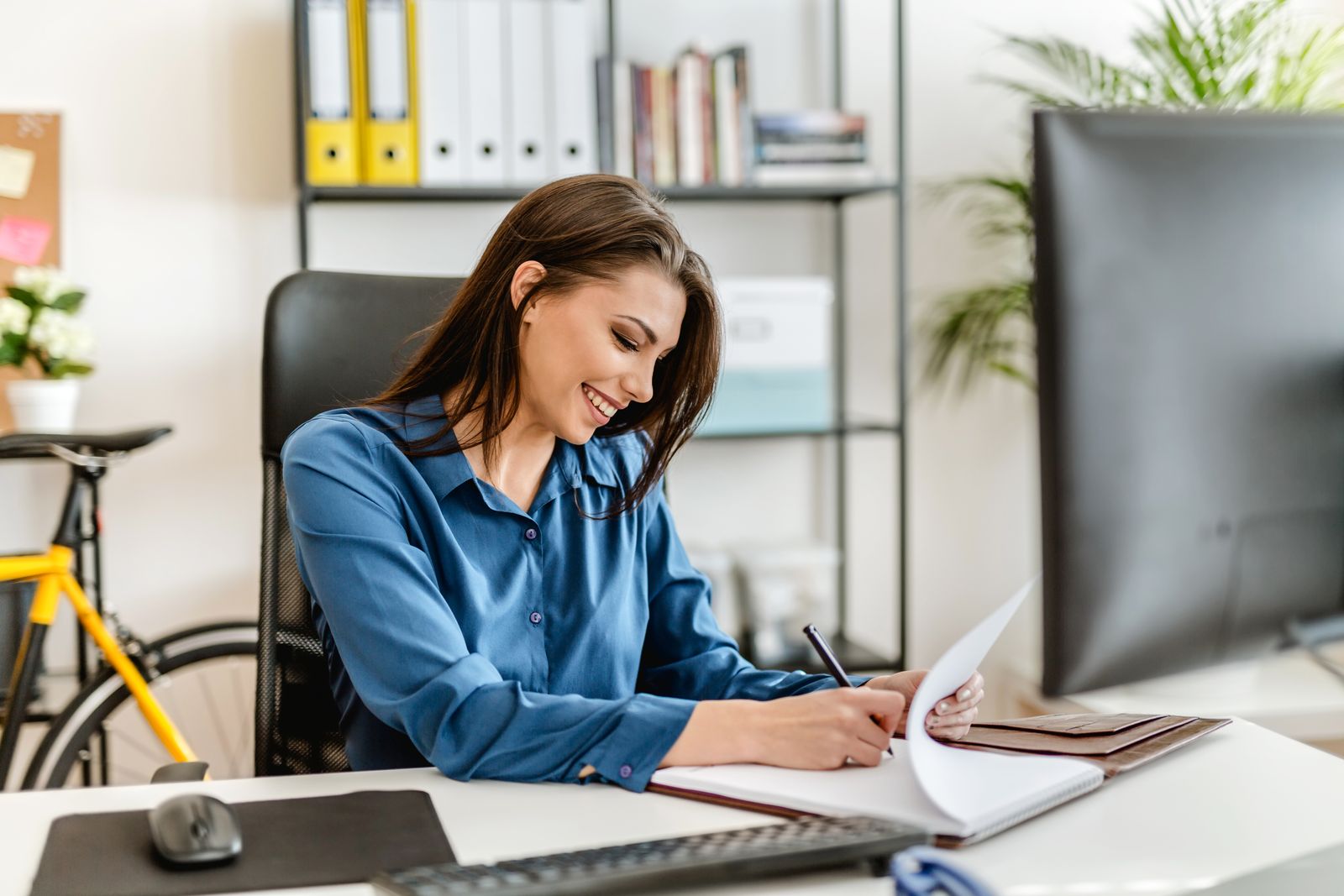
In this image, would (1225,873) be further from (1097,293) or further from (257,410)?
(257,410)

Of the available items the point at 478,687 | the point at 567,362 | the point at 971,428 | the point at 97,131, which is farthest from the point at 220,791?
the point at 971,428

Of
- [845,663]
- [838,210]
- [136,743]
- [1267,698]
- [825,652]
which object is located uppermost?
[838,210]

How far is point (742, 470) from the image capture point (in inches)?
106

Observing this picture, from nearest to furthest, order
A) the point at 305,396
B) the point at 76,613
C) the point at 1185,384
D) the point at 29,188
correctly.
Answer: the point at 1185,384 → the point at 305,396 → the point at 76,613 → the point at 29,188

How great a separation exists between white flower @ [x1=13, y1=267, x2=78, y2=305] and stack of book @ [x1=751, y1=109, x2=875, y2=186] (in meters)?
1.26

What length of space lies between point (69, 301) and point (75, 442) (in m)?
0.34

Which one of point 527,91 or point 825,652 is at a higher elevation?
point 527,91

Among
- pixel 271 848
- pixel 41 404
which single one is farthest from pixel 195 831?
pixel 41 404

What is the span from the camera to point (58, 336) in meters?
2.16

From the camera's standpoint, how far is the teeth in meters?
1.23

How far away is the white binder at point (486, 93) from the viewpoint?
7.25 ft

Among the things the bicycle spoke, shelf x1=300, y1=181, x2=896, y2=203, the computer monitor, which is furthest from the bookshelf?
the computer monitor

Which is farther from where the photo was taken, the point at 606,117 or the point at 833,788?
the point at 606,117

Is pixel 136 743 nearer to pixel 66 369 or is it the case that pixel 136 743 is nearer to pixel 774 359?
pixel 66 369
